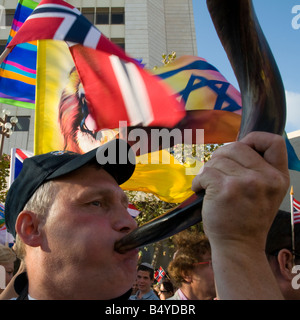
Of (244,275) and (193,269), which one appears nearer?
(244,275)

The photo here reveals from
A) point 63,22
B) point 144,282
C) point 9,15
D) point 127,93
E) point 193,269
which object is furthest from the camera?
point 9,15

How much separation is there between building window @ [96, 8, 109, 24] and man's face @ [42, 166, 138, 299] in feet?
73.4

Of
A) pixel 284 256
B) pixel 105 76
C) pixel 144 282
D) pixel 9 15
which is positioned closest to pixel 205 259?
pixel 284 256

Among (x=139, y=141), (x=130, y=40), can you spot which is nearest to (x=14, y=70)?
(x=139, y=141)

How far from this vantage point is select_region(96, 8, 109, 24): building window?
71.2 ft

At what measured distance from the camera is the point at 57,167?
1509 mm

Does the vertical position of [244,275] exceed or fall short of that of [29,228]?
it exceeds it

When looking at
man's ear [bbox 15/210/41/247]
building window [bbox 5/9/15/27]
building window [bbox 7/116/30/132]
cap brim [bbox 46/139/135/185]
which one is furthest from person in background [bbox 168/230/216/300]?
building window [bbox 5/9/15/27]

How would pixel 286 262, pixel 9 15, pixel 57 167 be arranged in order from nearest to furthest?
pixel 57 167, pixel 286 262, pixel 9 15

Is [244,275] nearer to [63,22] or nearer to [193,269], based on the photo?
[193,269]

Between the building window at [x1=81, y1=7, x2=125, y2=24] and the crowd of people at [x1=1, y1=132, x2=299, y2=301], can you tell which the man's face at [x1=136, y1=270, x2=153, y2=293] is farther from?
the building window at [x1=81, y1=7, x2=125, y2=24]

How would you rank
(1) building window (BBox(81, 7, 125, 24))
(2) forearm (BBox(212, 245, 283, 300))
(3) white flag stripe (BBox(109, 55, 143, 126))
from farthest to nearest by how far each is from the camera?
(1) building window (BBox(81, 7, 125, 24)) → (3) white flag stripe (BBox(109, 55, 143, 126)) → (2) forearm (BBox(212, 245, 283, 300))

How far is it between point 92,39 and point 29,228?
2892 millimetres

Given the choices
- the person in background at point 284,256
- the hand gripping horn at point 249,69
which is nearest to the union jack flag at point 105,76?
the person in background at point 284,256
